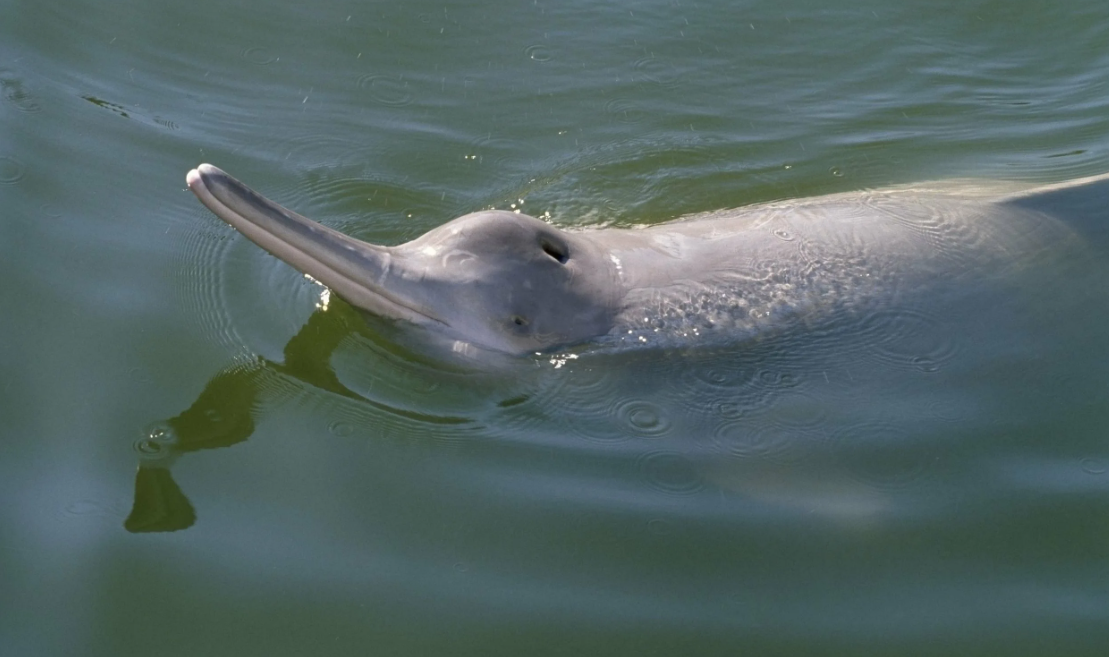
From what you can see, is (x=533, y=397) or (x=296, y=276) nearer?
(x=533, y=397)

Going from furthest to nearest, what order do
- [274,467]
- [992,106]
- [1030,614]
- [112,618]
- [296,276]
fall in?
1. [992,106]
2. [296,276]
3. [274,467]
4. [1030,614]
5. [112,618]

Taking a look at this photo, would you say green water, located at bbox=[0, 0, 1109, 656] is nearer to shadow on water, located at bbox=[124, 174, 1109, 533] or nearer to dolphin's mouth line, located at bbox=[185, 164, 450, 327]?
shadow on water, located at bbox=[124, 174, 1109, 533]

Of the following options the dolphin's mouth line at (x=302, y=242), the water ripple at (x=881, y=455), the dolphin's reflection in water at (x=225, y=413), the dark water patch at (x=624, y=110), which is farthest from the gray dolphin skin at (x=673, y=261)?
the dark water patch at (x=624, y=110)

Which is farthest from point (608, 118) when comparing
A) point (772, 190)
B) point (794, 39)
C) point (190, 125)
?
point (190, 125)

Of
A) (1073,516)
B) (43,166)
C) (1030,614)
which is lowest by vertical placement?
(1030,614)

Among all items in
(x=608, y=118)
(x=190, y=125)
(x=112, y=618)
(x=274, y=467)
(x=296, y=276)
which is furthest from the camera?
(x=608, y=118)

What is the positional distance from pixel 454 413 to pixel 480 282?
67 cm

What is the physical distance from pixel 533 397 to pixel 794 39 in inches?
216

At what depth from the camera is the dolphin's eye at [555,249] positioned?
250 inches

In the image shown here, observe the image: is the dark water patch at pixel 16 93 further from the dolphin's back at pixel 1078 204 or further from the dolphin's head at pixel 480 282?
the dolphin's back at pixel 1078 204

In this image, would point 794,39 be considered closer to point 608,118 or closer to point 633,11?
point 633,11

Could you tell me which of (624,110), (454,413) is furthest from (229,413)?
(624,110)

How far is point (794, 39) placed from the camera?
10.3 meters

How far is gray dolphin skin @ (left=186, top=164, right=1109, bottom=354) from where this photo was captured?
19.5 ft
